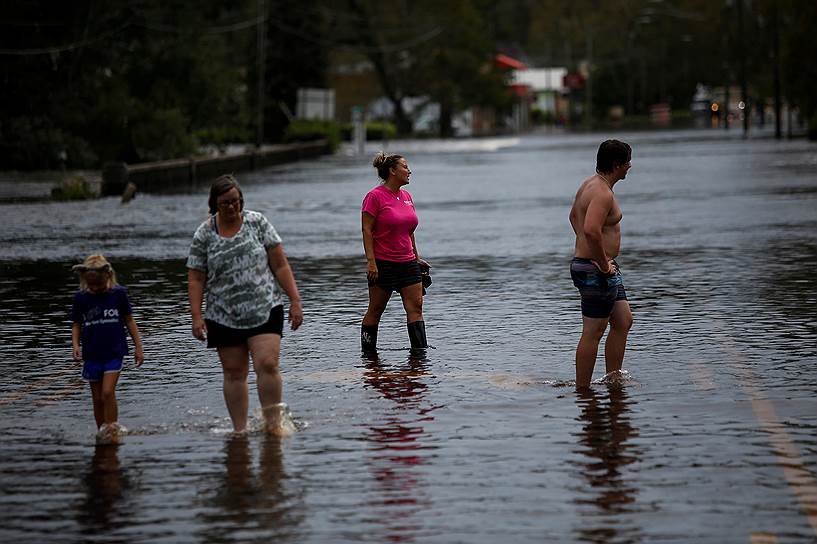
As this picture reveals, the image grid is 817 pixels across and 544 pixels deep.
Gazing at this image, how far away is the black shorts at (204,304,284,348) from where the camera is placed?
31.1 feet

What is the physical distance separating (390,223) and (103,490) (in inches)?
193

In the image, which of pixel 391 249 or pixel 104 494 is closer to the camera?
pixel 104 494

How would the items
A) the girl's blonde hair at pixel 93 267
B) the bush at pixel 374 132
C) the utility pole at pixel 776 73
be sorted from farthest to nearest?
the bush at pixel 374 132, the utility pole at pixel 776 73, the girl's blonde hair at pixel 93 267

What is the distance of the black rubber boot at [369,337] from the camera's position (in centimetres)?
1298

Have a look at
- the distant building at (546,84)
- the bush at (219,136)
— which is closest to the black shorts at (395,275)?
the bush at (219,136)

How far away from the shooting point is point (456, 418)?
10.2m

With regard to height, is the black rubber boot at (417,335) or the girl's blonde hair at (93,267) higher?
the girl's blonde hair at (93,267)

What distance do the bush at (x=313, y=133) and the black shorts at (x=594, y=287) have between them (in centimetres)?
6977

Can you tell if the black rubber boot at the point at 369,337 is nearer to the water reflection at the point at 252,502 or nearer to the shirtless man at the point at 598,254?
the shirtless man at the point at 598,254

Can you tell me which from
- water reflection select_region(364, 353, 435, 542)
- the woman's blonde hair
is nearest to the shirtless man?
water reflection select_region(364, 353, 435, 542)

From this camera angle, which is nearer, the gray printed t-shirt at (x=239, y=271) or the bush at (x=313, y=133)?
the gray printed t-shirt at (x=239, y=271)

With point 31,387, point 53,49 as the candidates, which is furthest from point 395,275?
point 53,49

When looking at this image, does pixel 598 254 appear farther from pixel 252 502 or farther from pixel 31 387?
pixel 31 387

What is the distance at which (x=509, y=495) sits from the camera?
8055 mm
